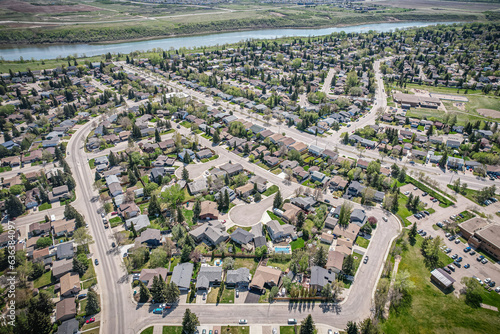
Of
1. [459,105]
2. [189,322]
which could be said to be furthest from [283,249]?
[459,105]

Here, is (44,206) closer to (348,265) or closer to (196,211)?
(196,211)

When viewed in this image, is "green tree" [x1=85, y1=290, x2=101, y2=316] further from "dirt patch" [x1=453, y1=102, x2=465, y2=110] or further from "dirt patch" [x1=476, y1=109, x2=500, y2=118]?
"dirt patch" [x1=476, y1=109, x2=500, y2=118]

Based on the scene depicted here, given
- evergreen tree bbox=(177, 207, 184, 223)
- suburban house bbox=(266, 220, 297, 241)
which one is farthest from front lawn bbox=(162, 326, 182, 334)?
suburban house bbox=(266, 220, 297, 241)

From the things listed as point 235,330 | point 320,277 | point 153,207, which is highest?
point 153,207

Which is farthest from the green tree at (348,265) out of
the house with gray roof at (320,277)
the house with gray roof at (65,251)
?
the house with gray roof at (65,251)

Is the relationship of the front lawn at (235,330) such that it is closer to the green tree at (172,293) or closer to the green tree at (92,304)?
the green tree at (172,293)
